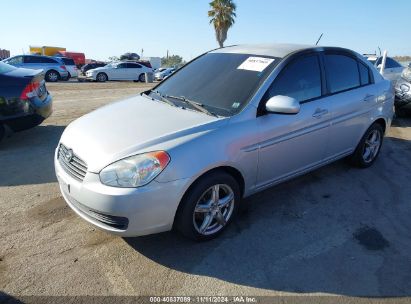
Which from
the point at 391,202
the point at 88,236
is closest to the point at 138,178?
the point at 88,236

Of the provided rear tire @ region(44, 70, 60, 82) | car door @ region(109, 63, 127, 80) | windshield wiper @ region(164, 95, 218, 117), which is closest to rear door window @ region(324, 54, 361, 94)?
windshield wiper @ region(164, 95, 218, 117)

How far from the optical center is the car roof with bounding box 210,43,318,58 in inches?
145

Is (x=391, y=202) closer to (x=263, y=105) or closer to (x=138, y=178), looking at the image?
(x=263, y=105)

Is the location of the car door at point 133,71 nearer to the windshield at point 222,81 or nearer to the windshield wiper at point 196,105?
the windshield at point 222,81

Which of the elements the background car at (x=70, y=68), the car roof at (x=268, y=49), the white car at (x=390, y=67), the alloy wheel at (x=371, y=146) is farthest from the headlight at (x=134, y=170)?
the background car at (x=70, y=68)

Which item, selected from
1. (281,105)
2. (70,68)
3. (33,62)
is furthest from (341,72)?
(70,68)

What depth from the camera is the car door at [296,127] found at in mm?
3314

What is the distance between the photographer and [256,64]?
3572 mm

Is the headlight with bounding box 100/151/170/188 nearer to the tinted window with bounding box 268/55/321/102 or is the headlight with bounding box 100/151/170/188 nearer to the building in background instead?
the tinted window with bounding box 268/55/321/102

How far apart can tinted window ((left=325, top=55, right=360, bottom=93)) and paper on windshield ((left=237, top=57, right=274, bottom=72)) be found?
0.88 m

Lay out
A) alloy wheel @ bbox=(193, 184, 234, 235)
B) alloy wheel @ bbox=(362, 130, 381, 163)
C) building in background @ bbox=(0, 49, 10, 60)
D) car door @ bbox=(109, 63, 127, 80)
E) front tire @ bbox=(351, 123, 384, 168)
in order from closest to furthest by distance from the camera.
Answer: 1. alloy wheel @ bbox=(193, 184, 234, 235)
2. front tire @ bbox=(351, 123, 384, 168)
3. alloy wheel @ bbox=(362, 130, 381, 163)
4. car door @ bbox=(109, 63, 127, 80)
5. building in background @ bbox=(0, 49, 10, 60)

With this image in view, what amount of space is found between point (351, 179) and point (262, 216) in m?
1.68

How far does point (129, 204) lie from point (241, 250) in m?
1.10

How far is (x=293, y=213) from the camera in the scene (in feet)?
12.1
